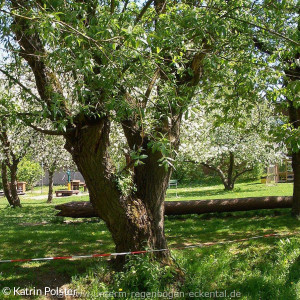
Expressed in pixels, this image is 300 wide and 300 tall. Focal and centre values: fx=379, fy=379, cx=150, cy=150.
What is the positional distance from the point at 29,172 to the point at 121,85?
32384mm

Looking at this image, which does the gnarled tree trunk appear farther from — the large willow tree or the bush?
the bush

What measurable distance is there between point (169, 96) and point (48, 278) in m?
3.37

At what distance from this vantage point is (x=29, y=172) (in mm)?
35438

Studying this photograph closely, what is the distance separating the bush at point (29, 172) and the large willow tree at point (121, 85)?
30.6 meters

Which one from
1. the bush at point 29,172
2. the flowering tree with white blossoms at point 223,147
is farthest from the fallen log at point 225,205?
the bush at point 29,172

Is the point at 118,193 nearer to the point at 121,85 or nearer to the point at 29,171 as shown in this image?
the point at 121,85

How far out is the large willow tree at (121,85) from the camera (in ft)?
15.0

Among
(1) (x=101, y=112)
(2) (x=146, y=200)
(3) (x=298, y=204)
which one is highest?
(1) (x=101, y=112)

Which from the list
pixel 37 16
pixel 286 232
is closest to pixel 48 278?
pixel 37 16

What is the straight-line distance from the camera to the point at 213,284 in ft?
19.6

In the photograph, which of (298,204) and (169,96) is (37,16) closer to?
(169,96)

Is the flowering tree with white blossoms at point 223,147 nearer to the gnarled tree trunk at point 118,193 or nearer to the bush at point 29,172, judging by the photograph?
the gnarled tree trunk at point 118,193

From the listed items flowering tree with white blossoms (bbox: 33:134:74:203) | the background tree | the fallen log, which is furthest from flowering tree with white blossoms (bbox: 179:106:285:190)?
the background tree

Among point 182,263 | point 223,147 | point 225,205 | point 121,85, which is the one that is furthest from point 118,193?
point 223,147
